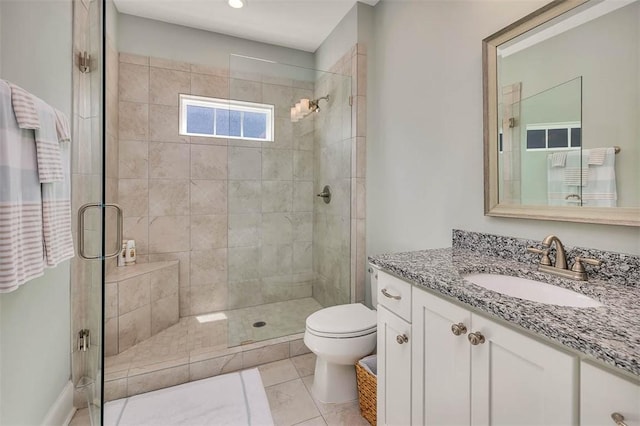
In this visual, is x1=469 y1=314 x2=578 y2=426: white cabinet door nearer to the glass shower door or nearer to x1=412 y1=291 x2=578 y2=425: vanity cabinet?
x1=412 y1=291 x2=578 y2=425: vanity cabinet

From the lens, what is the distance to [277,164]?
8.27 feet

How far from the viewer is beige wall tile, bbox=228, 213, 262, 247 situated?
98.5 inches

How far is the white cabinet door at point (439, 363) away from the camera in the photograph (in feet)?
2.84

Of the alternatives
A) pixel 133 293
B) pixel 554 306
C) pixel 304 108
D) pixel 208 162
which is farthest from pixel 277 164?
pixel 554 306

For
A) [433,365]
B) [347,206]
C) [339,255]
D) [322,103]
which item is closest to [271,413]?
[433,365]

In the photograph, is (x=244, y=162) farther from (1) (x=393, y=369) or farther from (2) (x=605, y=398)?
(2) (x=605, y=398)

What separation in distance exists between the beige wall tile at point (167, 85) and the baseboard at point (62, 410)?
224cm

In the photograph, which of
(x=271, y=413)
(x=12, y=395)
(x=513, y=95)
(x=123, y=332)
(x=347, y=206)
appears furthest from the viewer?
(x=347, y=206)

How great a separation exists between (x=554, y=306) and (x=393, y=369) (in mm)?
687

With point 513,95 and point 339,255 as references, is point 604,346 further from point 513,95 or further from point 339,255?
point 339,255

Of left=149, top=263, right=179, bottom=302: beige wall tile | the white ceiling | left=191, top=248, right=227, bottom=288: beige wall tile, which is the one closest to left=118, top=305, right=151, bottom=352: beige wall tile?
left=149, top=263, right=179, bottom=302: beige wall tile

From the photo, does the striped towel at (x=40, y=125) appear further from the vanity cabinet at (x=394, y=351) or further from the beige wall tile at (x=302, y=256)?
the beige wall tile at (x=302, y=256)

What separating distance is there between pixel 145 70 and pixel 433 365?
309cm

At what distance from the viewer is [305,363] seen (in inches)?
81.2
